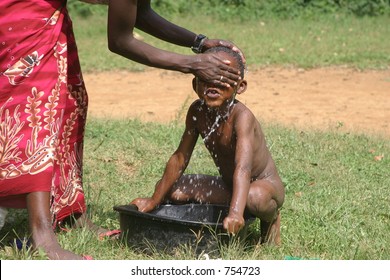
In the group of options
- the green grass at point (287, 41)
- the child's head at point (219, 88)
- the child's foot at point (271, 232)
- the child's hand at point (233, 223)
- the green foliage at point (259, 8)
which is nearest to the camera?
the child's hand at point (233, 223)

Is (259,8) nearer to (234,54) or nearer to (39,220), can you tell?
(234,54)

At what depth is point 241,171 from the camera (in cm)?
367

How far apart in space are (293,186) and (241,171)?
4.62 ft

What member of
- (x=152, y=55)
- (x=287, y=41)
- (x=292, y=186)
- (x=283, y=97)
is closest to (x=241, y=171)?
(x=152, y=55)

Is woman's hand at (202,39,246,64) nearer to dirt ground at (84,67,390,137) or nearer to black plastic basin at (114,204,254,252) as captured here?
black plastic basin at (114,204,254,252)

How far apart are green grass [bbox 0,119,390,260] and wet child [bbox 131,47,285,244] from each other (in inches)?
7.7

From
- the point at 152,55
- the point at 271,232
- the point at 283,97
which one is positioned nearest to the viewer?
the point at 152,55

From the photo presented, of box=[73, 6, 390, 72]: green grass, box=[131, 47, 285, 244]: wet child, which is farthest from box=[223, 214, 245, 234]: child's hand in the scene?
box=[73, 6, 390, 72]: green grass

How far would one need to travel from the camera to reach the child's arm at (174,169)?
3.99m

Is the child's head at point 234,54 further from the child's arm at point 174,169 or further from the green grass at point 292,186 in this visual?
the green grass at point 292,186

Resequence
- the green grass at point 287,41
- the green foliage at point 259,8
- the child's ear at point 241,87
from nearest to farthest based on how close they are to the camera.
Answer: the child's ear at point 241,87 < the green grass at point 287,41 < the green foliage at point 259,8

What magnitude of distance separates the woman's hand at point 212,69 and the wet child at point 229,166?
27mm

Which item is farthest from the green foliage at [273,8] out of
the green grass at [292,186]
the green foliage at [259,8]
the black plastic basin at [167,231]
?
the black plastic basin at [167,231]
